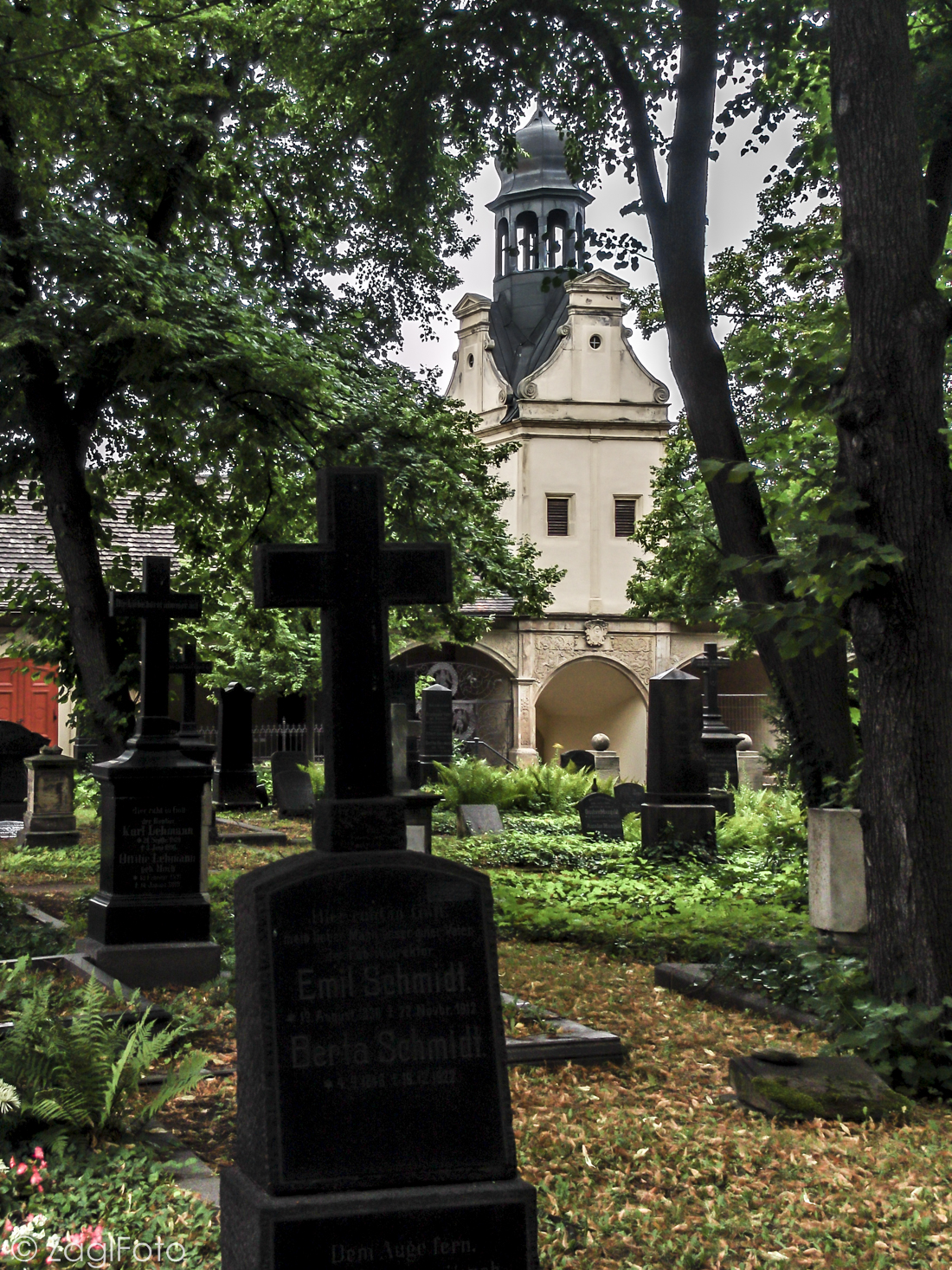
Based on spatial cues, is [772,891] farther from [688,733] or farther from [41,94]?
[41,94]

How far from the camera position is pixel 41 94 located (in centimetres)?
1061

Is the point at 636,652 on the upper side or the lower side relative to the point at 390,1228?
upper

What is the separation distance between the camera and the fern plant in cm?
436

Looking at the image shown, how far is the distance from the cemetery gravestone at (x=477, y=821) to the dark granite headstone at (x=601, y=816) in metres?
1.11

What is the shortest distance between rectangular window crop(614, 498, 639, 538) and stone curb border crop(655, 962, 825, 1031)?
1046 inches

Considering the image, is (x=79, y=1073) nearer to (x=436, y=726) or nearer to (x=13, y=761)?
(x=13, y=761)

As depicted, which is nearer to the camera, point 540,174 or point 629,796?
point 629,796

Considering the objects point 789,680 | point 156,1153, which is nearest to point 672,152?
point 789,680

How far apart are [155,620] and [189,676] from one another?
6658 mm

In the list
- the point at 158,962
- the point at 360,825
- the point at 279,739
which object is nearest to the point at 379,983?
the point at 360,825

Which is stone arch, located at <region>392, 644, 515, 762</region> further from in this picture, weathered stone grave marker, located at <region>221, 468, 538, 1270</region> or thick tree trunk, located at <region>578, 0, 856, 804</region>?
weathered stone grave marker, located at <region>221, 468, 538, 1270</region>

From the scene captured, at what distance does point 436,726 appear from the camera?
21562 millimetres

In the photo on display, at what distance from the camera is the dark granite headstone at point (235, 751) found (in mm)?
19359

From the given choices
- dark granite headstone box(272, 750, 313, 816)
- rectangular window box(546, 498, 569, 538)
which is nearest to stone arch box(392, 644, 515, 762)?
rectangular window box(546, 498, 569, 538)
